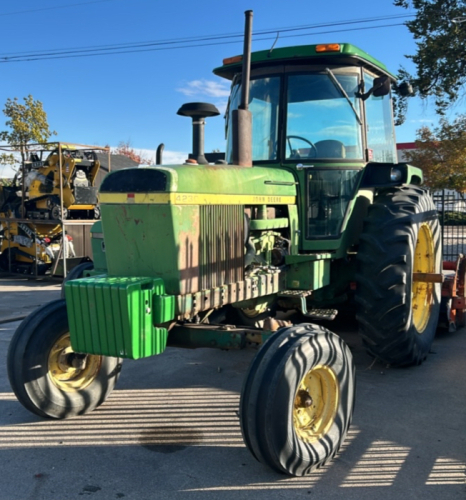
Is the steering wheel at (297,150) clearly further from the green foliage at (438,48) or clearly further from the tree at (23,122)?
the tree at (23,122)

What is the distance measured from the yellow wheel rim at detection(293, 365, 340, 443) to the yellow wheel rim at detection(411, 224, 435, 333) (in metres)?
2.50

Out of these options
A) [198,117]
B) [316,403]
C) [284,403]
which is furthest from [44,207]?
[284,403]

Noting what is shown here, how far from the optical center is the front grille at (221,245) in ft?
12.2

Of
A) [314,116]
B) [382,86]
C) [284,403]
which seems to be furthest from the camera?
[314,116]

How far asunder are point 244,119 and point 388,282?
177 centimetres

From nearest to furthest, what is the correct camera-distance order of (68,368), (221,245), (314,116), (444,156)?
(221,245), (68,368), (314,116), (444,156)

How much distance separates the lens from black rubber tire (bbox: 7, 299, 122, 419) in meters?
3.85

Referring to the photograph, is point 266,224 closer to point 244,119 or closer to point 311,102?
point 244,119

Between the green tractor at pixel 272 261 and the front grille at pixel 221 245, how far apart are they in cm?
1

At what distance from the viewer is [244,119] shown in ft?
14.1

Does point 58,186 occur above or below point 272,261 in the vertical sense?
above

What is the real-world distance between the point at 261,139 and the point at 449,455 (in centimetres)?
291

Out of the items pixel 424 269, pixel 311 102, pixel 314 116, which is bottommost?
pixel 424 269

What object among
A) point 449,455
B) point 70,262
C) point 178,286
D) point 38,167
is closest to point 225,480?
point 178,286
